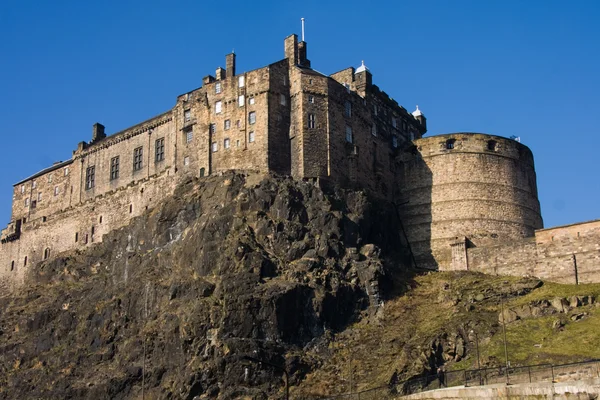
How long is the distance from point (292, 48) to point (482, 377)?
128 feet

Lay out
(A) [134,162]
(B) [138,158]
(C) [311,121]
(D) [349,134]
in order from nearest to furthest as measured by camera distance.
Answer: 1. (C) [311,121]
2. (D) [349,134]
3. (B) [138,158]
4. (A) [134,162]

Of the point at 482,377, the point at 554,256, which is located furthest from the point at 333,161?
the point at 482,377

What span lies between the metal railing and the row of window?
3479 centimetres

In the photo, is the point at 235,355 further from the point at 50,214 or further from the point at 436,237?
the point at 50,214

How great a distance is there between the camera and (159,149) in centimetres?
8250

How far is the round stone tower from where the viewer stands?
255ft

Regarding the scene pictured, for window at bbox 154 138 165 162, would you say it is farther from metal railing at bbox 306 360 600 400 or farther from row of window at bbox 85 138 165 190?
metal railing at bbox 306 360 600 400

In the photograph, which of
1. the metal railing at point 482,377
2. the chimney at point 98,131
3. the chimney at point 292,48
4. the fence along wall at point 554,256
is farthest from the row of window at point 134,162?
the metal railing at point 482,377

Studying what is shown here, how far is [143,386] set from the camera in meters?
60.2

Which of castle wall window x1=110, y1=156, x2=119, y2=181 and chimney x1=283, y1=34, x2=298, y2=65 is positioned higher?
chimney x1=283, y1=34, x2=298, y2=65

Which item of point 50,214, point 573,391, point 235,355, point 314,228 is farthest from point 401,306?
point 50,214

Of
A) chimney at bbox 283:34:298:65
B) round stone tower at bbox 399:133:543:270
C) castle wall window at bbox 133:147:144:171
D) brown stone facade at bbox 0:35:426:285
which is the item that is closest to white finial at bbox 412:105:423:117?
brown stone facade at bbox 0:35:426:285

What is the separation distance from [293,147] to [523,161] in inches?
876

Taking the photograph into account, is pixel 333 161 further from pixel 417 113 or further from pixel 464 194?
pixel 417 113
